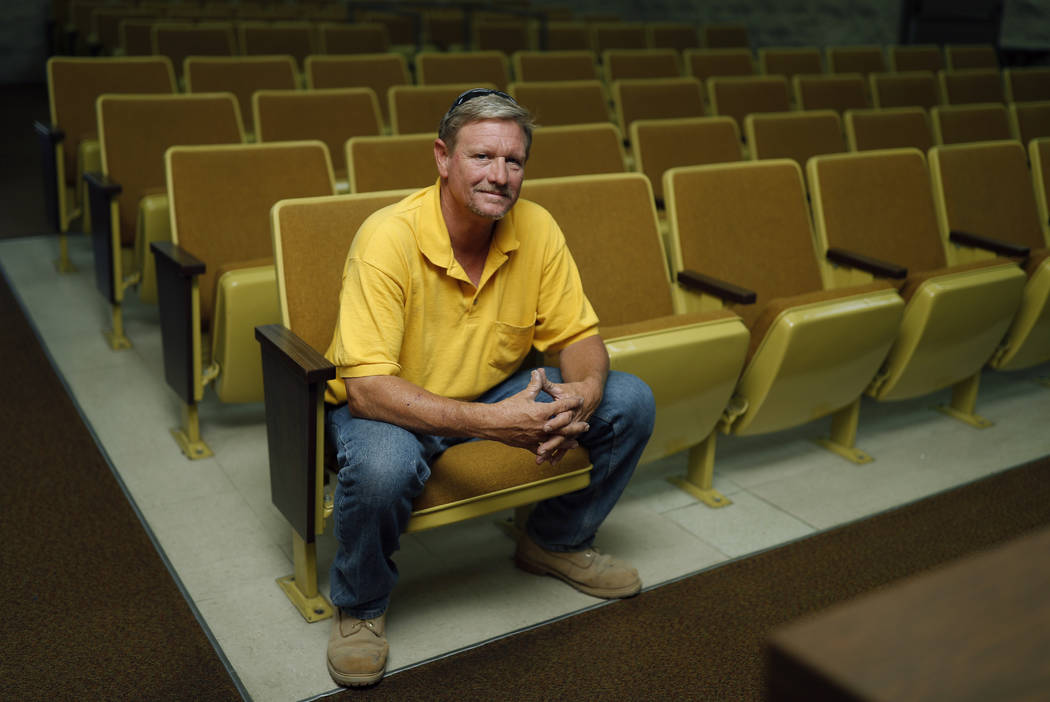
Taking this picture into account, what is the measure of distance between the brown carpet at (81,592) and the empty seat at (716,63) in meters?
3.27

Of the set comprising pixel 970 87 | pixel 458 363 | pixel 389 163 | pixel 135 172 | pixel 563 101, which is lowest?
pixel 458 363

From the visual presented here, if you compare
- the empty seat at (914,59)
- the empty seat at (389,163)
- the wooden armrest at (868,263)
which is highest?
the empty seat at (914,59)

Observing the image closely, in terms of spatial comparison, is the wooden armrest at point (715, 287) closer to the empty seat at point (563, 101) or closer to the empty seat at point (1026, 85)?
the empty seat at point (563, 101)

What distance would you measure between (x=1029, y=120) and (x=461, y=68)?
2.25m

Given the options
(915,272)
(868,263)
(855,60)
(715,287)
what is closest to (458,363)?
(715,287)

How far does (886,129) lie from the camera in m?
3.30

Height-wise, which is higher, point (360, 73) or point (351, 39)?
point (351, 39)

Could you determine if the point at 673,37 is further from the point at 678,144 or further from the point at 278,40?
the point at 678,144

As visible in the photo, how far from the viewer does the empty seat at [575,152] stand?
2520mm

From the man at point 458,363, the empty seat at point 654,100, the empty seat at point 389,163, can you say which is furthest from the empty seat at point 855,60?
the man at point 458,363

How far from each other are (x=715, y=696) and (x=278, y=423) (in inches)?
31.3

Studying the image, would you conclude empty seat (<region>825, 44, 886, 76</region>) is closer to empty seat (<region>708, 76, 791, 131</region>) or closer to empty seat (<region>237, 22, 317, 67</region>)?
empty seat (<region>708, 76, 791, 131</region>)

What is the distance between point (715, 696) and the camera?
146 cm

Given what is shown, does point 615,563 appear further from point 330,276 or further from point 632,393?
point 330,276
